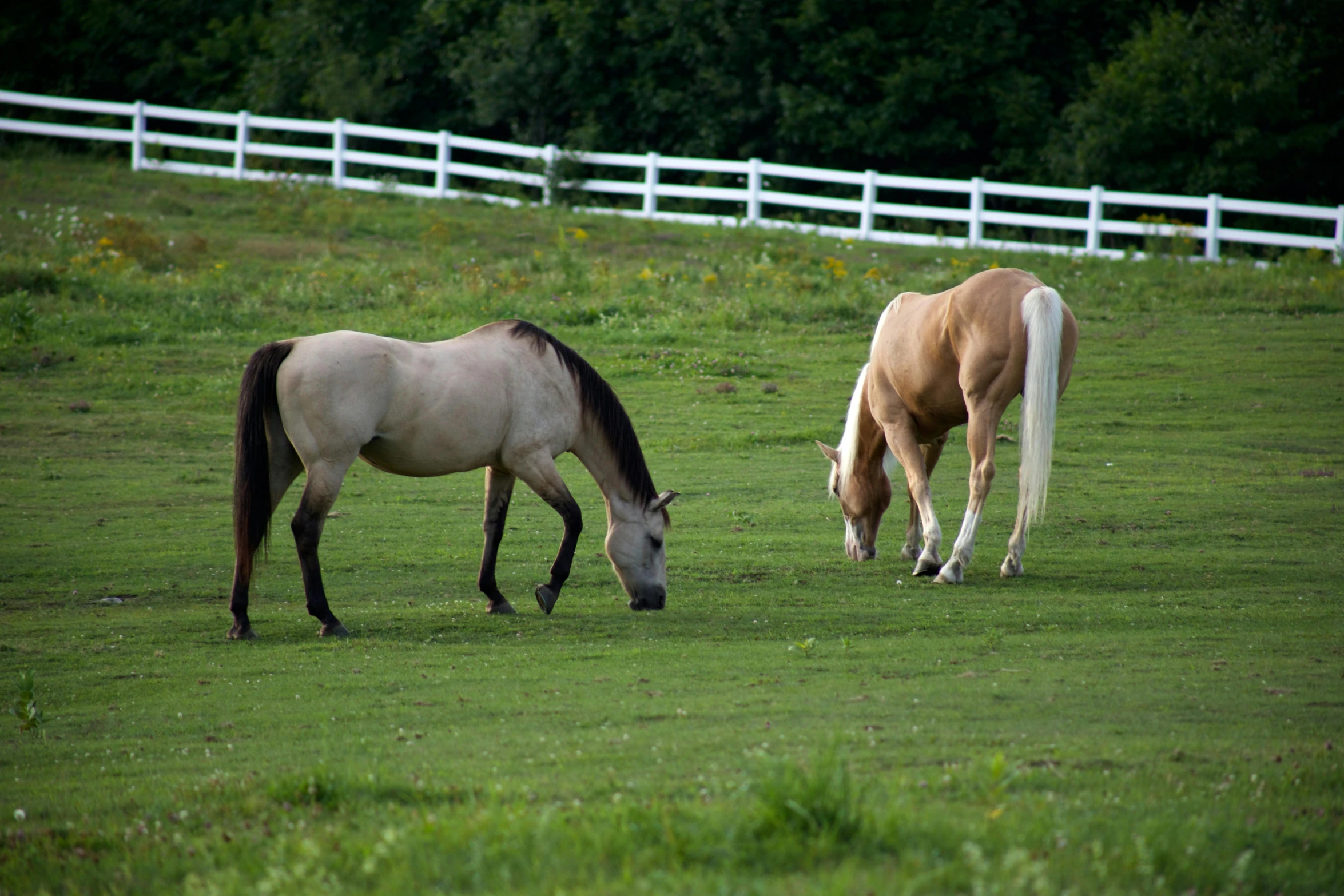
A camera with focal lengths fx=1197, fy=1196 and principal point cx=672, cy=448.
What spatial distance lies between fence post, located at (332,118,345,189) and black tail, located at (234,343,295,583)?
22.3 m

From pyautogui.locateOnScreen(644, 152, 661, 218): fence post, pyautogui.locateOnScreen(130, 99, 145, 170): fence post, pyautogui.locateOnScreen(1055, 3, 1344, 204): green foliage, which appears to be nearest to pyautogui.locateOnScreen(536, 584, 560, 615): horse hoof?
pyautogui.locateOnScreen(644, 152, 661, 218): fence post

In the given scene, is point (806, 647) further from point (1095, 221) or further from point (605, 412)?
point (1095, 221)

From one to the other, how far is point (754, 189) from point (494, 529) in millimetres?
19043

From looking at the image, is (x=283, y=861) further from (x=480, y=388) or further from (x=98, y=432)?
(x=98, y=432)

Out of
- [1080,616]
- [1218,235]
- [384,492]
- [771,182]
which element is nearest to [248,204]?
[771,182]

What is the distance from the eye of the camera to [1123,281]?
69.3 feet

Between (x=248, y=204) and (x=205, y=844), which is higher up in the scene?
(x=248, y=204)

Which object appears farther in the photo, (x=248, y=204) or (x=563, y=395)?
(x=248, y=204)

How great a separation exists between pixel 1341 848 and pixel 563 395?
19.4 feet

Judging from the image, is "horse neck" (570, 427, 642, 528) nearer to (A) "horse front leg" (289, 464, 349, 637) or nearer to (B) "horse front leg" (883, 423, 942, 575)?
(A) "horse front leg" (289, 464, 349, 637)

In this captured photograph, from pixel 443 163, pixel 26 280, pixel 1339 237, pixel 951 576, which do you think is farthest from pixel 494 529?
pixel 443 163

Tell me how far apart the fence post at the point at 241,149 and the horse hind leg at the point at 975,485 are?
80.3 feet

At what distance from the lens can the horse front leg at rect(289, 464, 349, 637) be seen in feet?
25.6

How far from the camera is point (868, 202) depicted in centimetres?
2534
